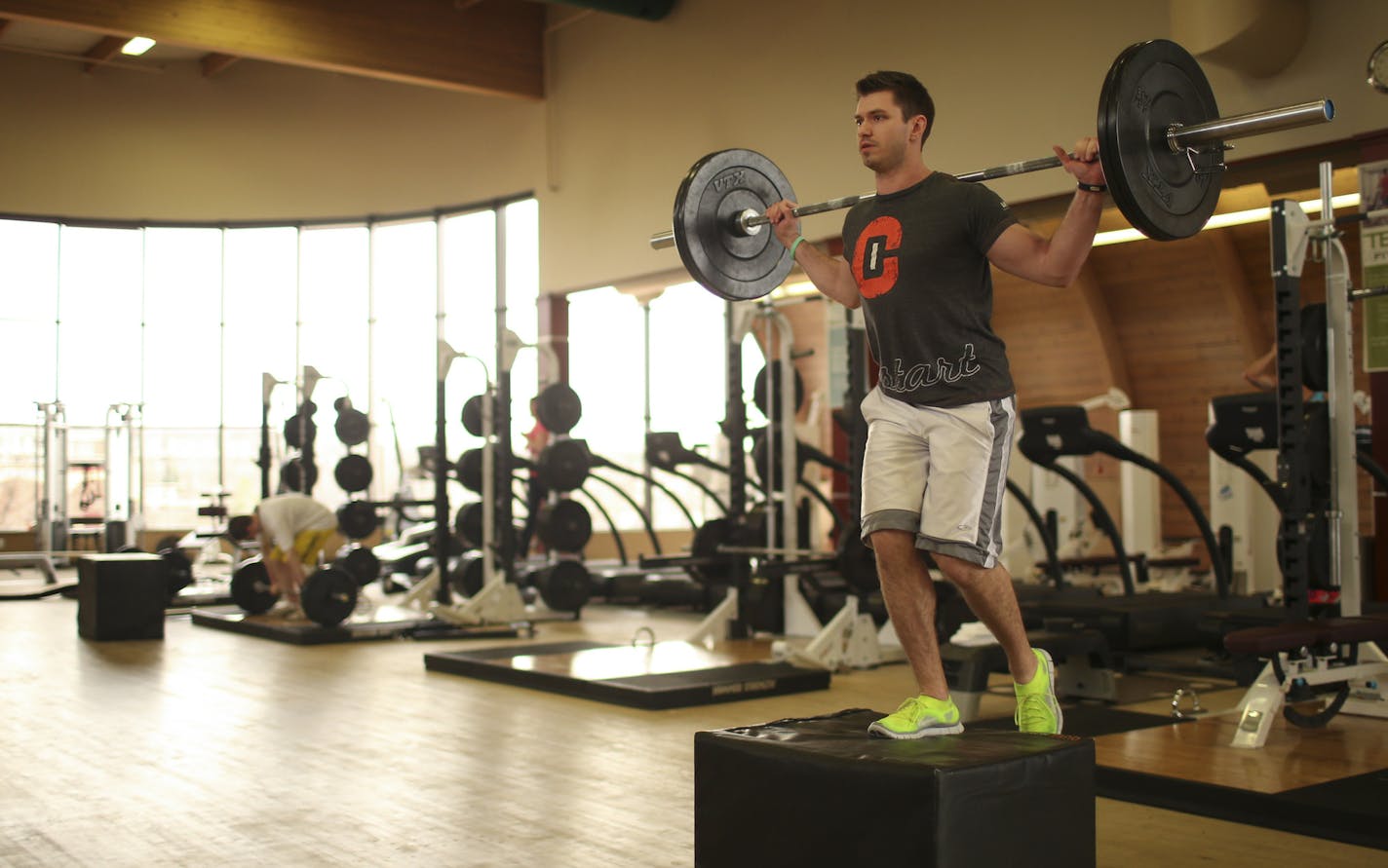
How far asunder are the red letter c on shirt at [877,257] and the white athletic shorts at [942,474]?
22 cm

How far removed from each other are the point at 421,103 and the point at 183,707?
28.5ft

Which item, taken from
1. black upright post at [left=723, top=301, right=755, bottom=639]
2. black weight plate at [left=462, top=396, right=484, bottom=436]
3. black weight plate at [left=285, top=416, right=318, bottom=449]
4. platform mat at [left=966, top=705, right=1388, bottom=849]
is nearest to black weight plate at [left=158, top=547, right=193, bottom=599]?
black weight plate at [left=285, top=416, right=318, bottom=449]

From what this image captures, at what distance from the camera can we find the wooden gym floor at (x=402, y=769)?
277 cm

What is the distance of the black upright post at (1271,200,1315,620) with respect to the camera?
3.88 meters

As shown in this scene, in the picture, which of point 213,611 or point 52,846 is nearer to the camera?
point 52,846

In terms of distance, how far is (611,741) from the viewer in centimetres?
402

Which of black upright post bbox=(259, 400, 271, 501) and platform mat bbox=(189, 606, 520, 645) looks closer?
platform mat bbox=(189, 606, 520, 645)

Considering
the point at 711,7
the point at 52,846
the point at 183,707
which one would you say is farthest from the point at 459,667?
the point at 711,7

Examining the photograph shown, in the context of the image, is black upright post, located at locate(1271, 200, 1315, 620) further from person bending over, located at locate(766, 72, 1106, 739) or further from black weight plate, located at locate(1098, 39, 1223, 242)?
person bending over, located at locate(766, 72, 1106, 739)

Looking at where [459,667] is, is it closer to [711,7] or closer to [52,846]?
[52,846]

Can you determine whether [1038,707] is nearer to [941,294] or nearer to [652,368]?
[941,294]

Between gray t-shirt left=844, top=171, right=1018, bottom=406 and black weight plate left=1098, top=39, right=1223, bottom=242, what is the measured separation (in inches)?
8.5

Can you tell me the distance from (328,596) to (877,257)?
5.09 metres

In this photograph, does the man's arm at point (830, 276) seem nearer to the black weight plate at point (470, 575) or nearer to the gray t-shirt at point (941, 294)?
the gray t-shirt at point (941, 294)
